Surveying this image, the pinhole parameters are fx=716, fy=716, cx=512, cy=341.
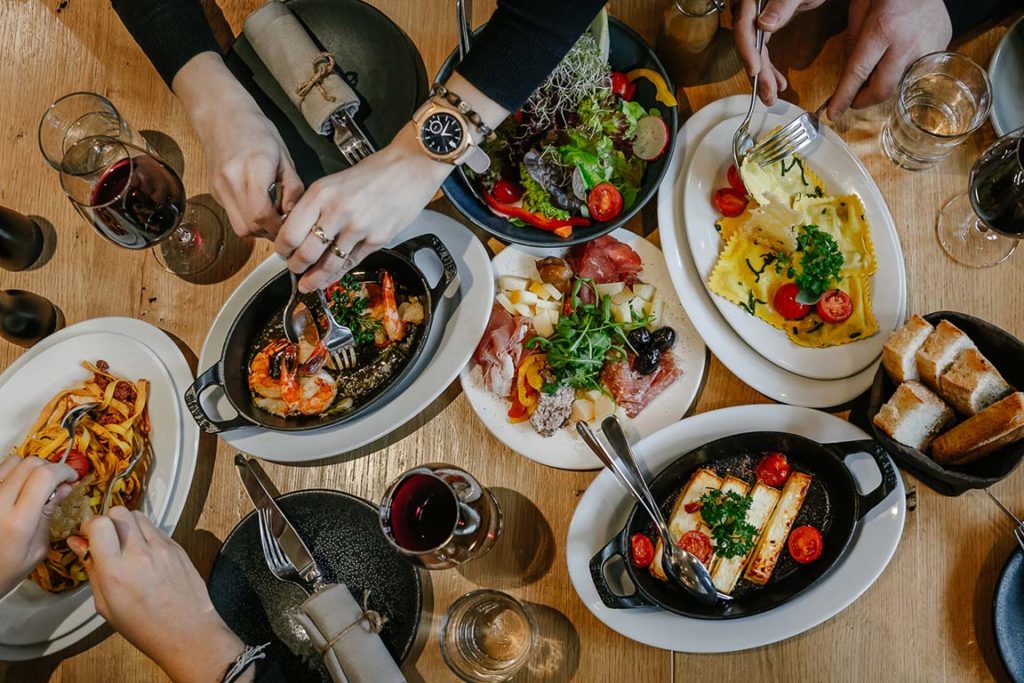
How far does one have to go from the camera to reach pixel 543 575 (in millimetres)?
1742

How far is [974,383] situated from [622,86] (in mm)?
Answer: 1081

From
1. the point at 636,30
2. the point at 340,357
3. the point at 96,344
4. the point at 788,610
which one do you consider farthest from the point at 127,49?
the point at 788,610

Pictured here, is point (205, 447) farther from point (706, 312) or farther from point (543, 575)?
point (706, 312)

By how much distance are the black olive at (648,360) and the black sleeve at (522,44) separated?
0.66m

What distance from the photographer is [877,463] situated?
5.25 feet

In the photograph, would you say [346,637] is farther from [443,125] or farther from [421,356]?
[443,125]

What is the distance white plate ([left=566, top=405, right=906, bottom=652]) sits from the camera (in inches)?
62.6

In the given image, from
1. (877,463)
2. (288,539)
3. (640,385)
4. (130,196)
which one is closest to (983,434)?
(877,463)

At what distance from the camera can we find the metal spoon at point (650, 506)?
1.59 metres

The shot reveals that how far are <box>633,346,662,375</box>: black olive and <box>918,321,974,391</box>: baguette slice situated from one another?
22.5 inches

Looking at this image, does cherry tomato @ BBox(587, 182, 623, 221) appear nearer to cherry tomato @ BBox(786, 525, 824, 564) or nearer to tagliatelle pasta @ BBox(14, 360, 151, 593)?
cherry tomato @ BBox(786, 525, 824, 564)

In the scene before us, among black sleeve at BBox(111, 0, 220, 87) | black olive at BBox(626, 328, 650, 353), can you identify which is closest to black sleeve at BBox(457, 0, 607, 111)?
black olive at BBox(626, 328, 650, 353)

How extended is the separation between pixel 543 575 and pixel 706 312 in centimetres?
76

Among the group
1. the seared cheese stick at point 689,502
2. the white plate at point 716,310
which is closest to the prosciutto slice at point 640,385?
the white plate at point 716,310
